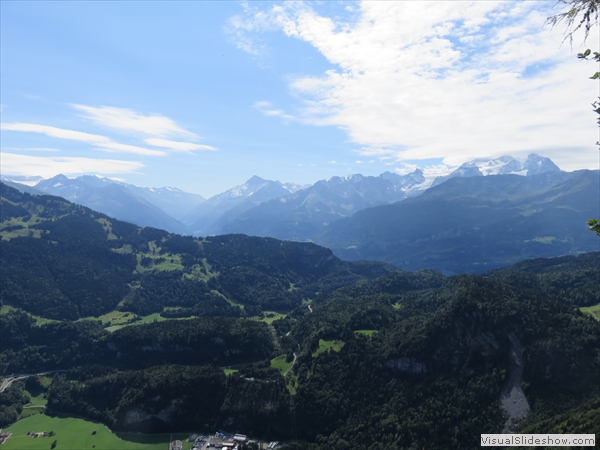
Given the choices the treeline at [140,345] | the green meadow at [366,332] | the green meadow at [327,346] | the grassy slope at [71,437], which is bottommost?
the grassy slope at [71,437]

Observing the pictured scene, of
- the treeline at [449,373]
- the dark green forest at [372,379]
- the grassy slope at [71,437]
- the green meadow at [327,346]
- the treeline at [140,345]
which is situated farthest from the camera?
the treeline at [140,345]

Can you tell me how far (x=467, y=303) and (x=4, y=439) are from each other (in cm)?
17316

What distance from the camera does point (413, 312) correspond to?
180 m

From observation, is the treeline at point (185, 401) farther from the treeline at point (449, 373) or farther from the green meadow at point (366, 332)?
the green meadow at point (366, 332)

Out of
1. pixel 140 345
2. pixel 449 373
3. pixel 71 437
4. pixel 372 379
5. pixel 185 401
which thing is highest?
pixel 449 373

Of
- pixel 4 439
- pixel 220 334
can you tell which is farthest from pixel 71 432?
pixel 220 334

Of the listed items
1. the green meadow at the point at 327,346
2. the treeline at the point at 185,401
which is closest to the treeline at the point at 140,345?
the treeline at the point at 185,401

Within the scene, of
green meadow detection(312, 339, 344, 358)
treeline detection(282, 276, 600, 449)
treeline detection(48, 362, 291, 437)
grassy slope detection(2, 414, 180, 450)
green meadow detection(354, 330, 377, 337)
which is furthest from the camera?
A: green meadow detection(354, 330, 377, 337)

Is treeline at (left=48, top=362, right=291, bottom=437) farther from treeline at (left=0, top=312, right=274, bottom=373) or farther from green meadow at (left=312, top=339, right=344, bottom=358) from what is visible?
treeline at (left=0, top=312, right=274, bottom=373)

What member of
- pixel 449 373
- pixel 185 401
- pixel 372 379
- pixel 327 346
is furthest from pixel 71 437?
A: pixel 449 373

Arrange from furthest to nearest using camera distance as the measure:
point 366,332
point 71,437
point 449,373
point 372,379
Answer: point 366,332, point 372,379, point 71,437, point 449,373

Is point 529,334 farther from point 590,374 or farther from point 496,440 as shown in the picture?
point 496,440

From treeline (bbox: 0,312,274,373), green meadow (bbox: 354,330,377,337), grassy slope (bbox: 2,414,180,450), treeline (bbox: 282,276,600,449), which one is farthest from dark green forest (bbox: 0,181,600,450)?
grassy slope (bbox: 2,414,180,450)

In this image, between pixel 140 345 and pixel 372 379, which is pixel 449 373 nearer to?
pixel 372 379
